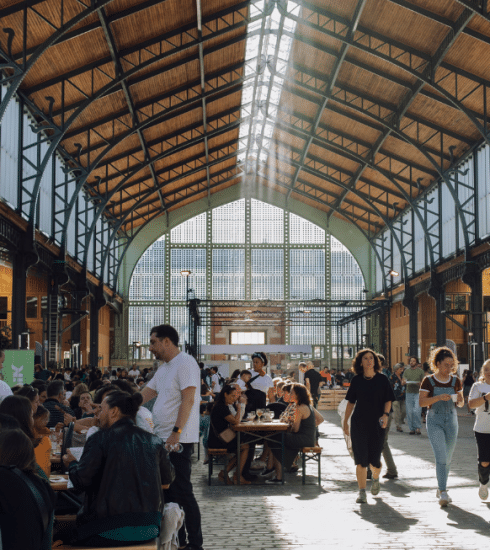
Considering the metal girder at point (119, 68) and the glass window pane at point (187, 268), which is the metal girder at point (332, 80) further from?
the glass window pane at point (187, 268)

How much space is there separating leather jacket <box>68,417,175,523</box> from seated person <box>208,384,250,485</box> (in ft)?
17.7

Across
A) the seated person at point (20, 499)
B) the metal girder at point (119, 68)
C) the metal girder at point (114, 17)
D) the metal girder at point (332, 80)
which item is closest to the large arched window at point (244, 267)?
the metal girder at point (332, 80)

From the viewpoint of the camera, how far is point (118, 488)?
4.05 metres

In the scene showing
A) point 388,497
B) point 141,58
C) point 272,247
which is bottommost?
point 388,497

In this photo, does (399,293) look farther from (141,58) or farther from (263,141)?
(141,58)

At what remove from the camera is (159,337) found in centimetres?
571

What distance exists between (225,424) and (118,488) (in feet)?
18.9

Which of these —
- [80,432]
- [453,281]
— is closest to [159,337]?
[80,432]

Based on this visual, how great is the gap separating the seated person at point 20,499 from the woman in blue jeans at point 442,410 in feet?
17.3

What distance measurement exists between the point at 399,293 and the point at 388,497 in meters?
26.7

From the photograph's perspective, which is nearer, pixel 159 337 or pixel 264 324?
pixel 159 337

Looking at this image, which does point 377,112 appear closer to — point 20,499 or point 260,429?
point 260,429

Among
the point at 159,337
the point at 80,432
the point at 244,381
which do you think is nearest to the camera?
the point at 159,337

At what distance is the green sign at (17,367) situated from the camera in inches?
471
